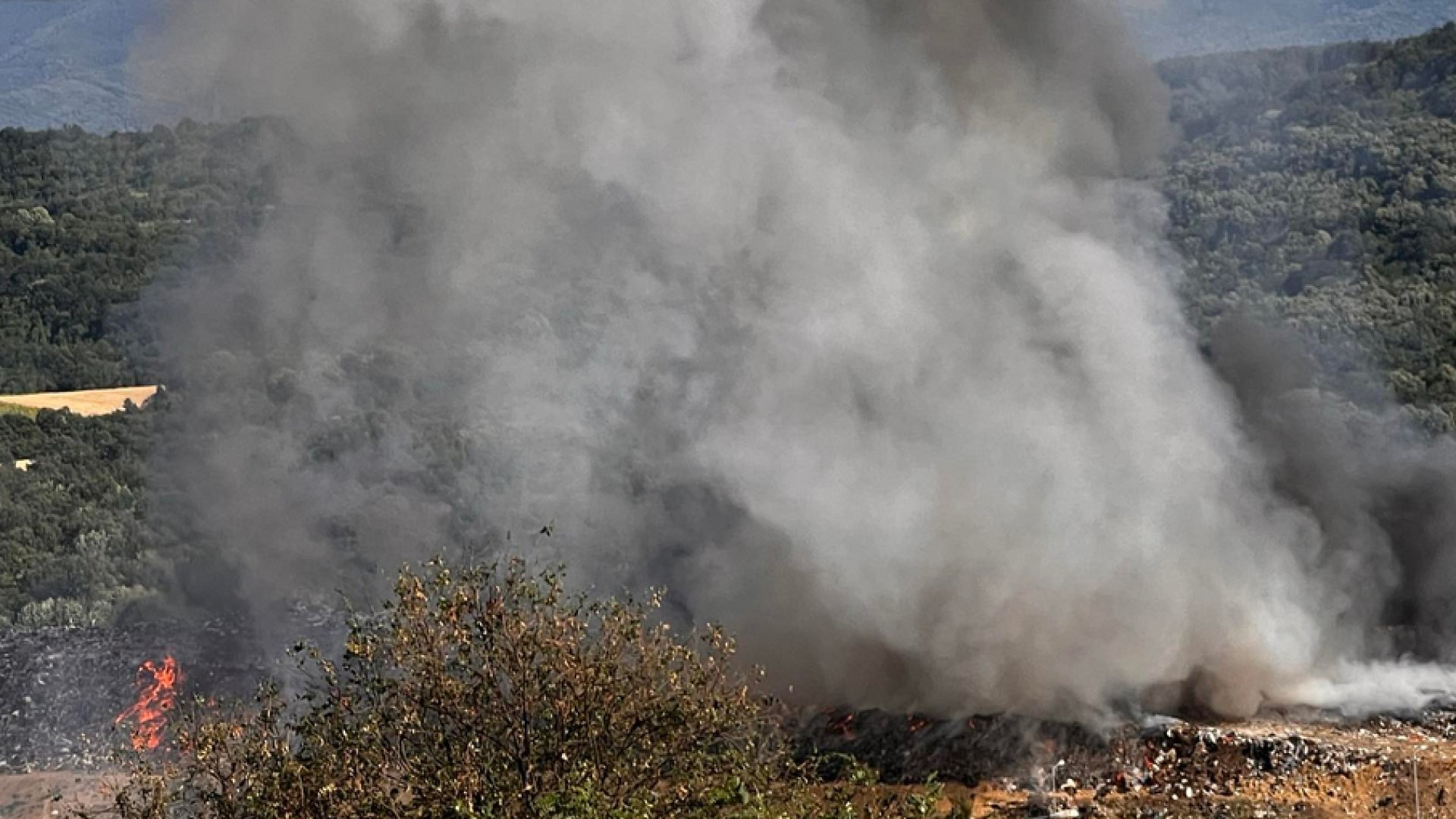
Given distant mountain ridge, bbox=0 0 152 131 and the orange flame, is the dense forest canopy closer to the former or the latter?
distant mountain ridge, bbox=0 0 152 131

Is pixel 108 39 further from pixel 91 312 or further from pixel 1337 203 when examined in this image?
pixel 91 312

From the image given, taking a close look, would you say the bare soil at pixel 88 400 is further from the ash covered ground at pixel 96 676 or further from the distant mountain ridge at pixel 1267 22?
the distant mountain ridge at pixel 1267 22

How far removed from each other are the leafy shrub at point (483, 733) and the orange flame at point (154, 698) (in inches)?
548

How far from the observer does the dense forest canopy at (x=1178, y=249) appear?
53559 millimetres

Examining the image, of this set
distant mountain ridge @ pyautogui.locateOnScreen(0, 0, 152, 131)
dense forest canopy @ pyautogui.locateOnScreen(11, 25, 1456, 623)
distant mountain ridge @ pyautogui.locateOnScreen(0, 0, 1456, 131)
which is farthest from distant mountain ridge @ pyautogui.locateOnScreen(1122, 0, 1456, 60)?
distant mountain ridge @ pyautogui.locateOnScreen(0, 0, 152, 131)

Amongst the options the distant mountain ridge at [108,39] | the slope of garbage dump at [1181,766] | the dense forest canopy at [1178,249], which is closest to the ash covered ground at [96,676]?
the dense forest canopy at [1178,249]

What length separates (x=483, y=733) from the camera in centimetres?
1769

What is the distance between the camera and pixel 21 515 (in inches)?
2430

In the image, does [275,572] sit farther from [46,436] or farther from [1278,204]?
[1278,204]

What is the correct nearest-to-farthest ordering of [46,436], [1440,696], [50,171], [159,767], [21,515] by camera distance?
[159,767] < [1440,696] < [21,515] < [46,436] < [50,171]

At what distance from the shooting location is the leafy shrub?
56.1ft

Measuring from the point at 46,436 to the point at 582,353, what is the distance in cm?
3774

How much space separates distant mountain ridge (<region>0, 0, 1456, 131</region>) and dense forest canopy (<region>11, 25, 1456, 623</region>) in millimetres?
2770

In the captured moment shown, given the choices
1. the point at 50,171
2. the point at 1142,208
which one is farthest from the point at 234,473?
the point at 50,171
